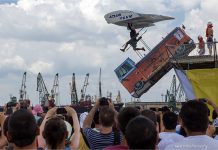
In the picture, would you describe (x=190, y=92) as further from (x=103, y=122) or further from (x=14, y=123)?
(x=14, y=123)

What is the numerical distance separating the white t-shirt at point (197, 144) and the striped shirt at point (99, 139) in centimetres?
161

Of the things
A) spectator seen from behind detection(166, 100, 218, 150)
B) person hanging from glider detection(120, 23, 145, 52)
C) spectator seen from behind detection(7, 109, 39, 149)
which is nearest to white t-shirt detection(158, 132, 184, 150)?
spectator seen from behind detection(166, 100, 218, 150)

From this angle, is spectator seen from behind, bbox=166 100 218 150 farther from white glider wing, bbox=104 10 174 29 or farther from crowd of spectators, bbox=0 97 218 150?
white glider wing, bbox=104 10 174 29

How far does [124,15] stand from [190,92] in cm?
2078

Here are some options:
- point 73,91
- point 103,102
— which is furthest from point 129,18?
point 73,91

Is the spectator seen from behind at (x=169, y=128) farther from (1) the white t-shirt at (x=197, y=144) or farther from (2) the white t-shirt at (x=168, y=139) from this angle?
(1) the white t-shirt at (x=197, y=144)

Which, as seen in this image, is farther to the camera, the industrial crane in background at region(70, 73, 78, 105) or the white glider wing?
the industrial crane in background at region(70, 73, 78, 105)

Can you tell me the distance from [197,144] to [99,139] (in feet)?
6.19

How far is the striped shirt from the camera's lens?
6602 millimetres

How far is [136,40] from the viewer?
40.7 metres

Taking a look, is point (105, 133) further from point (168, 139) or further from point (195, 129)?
point (195, 129)

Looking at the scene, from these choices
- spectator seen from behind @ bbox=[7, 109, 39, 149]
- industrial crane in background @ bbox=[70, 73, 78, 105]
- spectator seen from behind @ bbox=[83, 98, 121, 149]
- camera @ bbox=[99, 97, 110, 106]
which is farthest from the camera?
industrial crane in background @ bbox=[70, 73, 78, 105]

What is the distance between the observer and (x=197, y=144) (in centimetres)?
502

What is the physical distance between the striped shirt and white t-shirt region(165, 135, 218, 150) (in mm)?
1607
